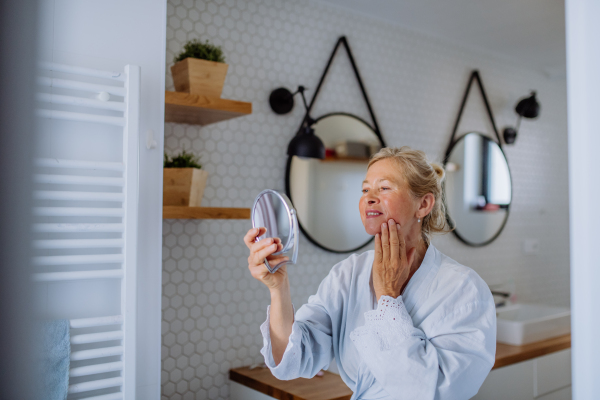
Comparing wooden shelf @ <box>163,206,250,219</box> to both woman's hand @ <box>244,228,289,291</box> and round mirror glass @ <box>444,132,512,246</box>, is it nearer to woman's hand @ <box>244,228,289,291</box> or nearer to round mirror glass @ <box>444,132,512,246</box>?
woman's hand @ <box>244,228,289,291</box>

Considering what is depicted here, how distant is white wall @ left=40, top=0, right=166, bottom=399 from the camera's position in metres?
1.23

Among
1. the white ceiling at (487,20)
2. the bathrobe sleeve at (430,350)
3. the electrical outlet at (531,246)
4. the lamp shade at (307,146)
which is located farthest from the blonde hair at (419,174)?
the electrical outlet at (531,246)

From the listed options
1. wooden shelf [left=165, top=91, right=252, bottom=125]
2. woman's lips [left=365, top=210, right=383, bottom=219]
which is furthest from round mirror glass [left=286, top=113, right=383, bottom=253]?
woman's lips [left=365, top=210, right=383, bottom=219]

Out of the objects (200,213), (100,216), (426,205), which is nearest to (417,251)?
(426,205)

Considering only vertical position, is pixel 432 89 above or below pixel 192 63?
above

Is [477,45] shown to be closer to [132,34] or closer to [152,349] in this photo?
[132,34]

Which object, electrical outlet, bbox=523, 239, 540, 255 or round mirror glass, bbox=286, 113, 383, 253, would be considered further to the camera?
electrical outlet, bbox=523, 239, 540, 255

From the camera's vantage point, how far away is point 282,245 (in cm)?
106

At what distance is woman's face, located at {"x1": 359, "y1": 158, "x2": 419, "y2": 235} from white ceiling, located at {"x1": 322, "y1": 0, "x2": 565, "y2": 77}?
1345 mm

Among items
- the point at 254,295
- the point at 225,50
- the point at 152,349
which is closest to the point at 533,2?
the point at 225,50

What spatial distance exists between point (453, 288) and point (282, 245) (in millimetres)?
509

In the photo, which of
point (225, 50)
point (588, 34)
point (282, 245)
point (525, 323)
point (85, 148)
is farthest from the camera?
point (525, 323)

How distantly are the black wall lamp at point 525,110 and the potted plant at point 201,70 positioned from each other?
7.60 ft

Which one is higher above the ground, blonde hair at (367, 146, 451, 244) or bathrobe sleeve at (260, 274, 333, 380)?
blonde hair at (367, 146, 451, 244)
